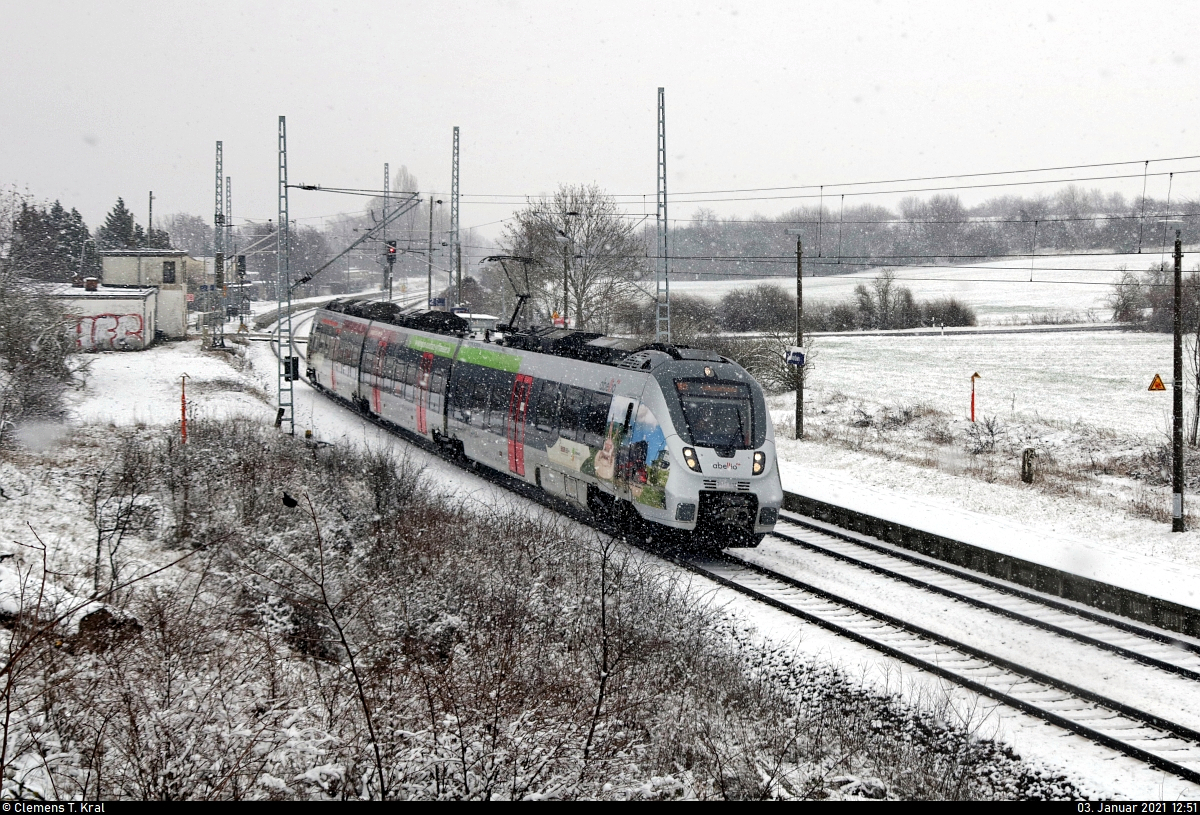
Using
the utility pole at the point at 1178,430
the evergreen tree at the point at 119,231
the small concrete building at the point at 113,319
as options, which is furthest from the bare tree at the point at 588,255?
the evergreen tree at the point at 119,231

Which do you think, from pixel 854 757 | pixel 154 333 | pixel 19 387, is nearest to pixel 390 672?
pixel 854 757

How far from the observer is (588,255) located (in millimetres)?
42125

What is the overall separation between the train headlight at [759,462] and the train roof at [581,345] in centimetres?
171

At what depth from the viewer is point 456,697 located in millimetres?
7598

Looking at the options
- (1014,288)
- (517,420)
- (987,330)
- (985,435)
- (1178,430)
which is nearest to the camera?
(1178,430)

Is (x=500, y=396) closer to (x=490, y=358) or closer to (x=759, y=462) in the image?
(x=490, y=358)

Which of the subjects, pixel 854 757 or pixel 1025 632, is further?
pixel 1025 632

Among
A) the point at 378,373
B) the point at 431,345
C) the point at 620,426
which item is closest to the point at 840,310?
the point at 378,373

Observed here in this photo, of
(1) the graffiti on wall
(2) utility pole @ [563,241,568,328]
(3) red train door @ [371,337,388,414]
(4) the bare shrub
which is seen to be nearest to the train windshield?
(3) red train door @ [371,337,388,414]

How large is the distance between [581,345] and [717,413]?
399 centimetres

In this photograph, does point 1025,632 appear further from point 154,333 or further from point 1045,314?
point 1045,314

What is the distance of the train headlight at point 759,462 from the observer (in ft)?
47.3

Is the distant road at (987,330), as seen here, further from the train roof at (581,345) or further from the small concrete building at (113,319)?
the train roof at (581,345)

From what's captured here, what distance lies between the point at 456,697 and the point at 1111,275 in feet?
287
